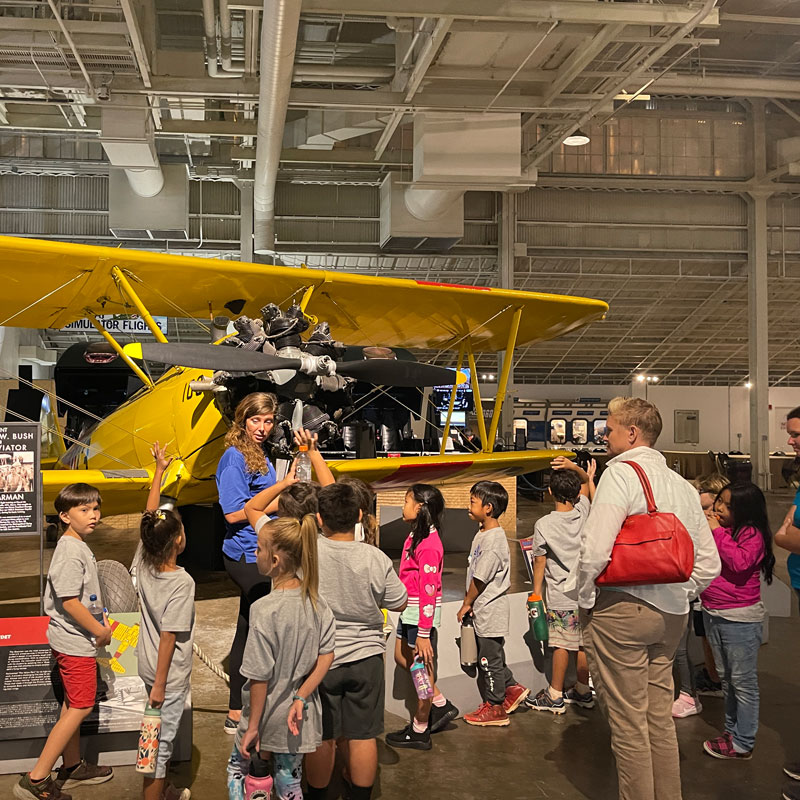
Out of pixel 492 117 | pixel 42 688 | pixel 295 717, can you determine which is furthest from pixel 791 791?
pixel 492 117

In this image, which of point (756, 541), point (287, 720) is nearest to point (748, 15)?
point (756, 541)

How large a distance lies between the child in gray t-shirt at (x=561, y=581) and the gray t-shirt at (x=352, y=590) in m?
1.62

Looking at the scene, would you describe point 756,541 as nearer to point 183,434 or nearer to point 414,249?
point 183,434

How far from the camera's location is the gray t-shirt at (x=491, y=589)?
12.6 ft

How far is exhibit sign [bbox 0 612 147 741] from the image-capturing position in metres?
3.23

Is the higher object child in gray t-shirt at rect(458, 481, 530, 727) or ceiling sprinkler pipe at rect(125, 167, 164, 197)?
ceiling sprinkler pipe at rect(125, 167, 164, 197)

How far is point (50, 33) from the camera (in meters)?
8.80

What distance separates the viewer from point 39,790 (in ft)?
9.50

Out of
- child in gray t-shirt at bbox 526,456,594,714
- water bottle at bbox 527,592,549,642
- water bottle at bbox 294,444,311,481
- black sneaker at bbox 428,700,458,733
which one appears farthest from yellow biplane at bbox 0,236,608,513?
black sneaker at bbox 428,700,458,733

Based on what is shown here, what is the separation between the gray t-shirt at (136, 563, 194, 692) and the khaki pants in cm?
155

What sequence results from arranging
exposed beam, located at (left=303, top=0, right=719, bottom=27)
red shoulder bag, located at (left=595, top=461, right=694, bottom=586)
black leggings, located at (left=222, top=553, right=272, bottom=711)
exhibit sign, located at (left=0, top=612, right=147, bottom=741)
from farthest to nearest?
exposed beam, located at (left=303, top=0, right=719, bottom=27)
black leggings, located at (left=222, top=553, right=272, bottom=711)
exhibit sign, located at (left=0, top=612, right=147, bottom=741)
red shoulder bag, located at (left=595, top=461, right=694, bottom=586)

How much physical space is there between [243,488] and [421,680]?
4.03ft

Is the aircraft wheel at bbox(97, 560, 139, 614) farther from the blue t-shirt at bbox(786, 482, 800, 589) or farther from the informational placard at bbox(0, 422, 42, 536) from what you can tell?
the blue t-shirt at bbox(786, 482, 800, 589)

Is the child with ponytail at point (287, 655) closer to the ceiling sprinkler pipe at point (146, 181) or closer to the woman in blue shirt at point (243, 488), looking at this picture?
the woman in blue shirt at point (243, 488)
